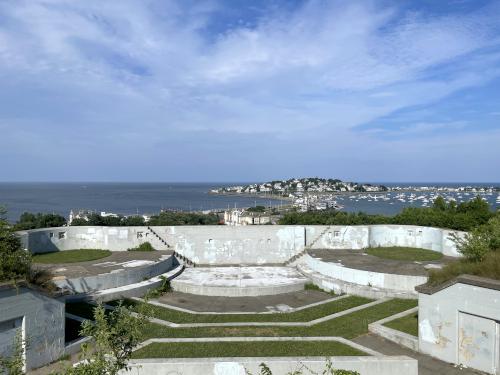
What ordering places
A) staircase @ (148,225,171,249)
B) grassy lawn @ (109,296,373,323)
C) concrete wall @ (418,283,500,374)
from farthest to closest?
staircase @ (148,225,171,249), grassy lawn @ (109,296,373,323), concrete wall @ (418,283,500,374)

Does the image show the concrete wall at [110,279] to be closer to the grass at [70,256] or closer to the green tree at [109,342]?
the grass at [70,256]

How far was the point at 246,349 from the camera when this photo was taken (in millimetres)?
10656

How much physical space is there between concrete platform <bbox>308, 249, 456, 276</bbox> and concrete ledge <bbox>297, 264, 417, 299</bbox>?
3.42 feet

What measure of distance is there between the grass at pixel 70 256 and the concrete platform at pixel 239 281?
15.8ft

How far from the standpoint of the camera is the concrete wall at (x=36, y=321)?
9.40 metres

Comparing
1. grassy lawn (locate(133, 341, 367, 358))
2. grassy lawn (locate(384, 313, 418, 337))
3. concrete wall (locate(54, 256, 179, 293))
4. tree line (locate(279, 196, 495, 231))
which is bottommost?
grassy lawn (locate(133, 341, 367, 358))

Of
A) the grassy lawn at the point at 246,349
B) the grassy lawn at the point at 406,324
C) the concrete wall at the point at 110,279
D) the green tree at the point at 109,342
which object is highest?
the green tree at the point at 109,342

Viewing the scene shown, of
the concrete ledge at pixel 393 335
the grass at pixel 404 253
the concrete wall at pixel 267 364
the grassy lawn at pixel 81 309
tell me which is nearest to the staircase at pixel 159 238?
the grassy lawn at pixel 81 309

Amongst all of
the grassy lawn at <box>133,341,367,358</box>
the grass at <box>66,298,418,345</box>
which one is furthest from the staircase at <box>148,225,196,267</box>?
the grassy lawn at <box>133,341,367,358</box>

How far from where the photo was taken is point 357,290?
16516 mm

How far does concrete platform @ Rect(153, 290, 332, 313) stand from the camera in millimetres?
15151

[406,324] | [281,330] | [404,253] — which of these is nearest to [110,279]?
[281,330]

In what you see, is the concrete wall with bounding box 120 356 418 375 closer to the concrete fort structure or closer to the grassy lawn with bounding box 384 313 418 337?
the grassy lawn with bounding box 384 313 418 337

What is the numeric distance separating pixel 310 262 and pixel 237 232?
4.71 m
